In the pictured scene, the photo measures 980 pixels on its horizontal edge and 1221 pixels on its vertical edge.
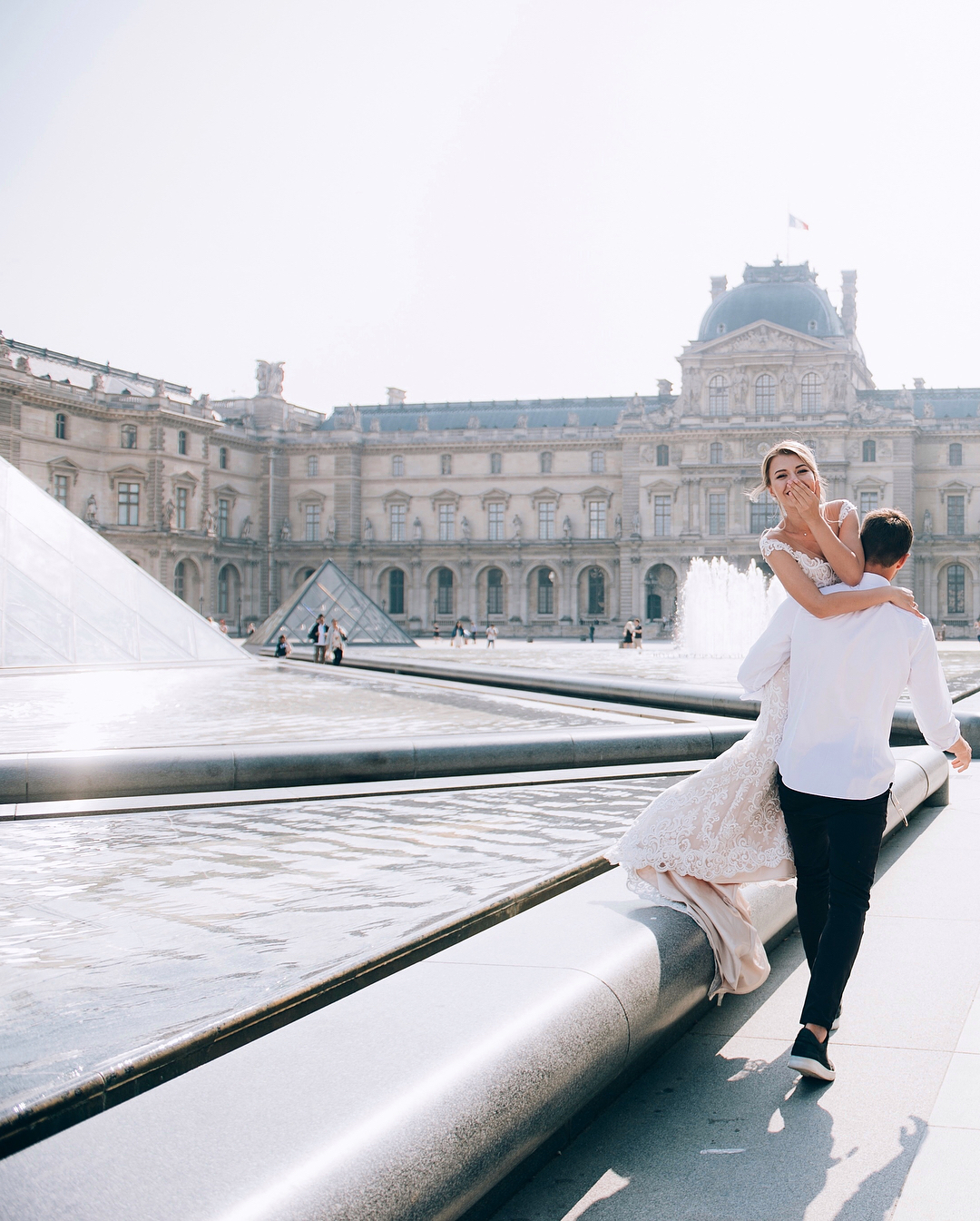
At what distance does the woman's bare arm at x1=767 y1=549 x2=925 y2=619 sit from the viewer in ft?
10.3

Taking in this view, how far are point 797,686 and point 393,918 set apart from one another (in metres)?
1.66

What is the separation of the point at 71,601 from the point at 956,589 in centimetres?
4655

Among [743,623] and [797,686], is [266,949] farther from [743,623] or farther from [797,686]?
[743,623]

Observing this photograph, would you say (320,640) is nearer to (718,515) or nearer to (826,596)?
(826,596)

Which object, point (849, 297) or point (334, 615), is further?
point (849, 297)

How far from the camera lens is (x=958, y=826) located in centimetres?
669

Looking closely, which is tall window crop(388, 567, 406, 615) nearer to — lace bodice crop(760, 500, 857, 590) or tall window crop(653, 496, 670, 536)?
tall window crop(653, 496, 670, 536)

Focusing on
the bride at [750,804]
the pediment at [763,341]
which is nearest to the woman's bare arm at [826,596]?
the bride at [750,804]

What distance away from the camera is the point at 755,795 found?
333cm

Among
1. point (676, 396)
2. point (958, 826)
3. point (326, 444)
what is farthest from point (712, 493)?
point (958, 826)

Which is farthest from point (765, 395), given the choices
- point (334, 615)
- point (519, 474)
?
point (334, 615)

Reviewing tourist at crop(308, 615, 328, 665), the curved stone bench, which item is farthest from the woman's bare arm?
tourist at crop(308, 615, 328, 665)

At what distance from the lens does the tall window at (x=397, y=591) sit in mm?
61000

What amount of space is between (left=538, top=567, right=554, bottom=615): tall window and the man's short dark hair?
55777mm
